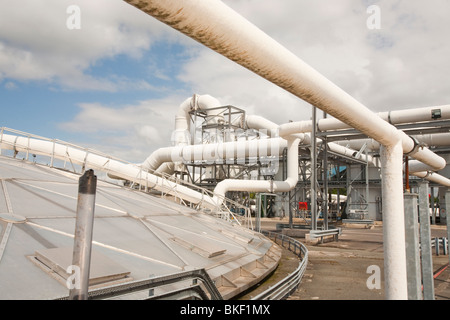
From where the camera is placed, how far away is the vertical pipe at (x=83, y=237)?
2.72 meters

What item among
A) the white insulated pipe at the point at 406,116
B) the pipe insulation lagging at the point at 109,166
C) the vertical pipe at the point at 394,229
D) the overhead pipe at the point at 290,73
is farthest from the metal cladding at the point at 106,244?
the white insulated pipe at the point at 406,116

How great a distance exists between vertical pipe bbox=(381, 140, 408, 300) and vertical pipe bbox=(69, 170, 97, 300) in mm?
4929

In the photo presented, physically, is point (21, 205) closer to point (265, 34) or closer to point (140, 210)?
point (140, 210)

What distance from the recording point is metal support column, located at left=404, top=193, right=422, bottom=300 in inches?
207

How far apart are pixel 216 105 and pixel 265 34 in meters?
41.3

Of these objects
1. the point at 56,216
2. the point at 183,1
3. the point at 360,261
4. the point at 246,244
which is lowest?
the point at 360,261

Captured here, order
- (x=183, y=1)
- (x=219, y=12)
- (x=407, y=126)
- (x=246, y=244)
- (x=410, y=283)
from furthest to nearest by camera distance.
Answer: (x=407, y=126) < (x=246, y=244) < (x=410, y=283) < (x=219, y=12) < (x=183, y=1)

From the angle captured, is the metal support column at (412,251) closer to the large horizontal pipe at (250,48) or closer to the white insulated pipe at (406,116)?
the large horizontal pipe at (250,48)

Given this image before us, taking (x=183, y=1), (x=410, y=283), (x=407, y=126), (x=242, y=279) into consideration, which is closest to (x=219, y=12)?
(x=183, y=1)

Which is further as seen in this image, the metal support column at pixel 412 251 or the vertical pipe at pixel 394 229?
the vertical pipe at pixel 394 229

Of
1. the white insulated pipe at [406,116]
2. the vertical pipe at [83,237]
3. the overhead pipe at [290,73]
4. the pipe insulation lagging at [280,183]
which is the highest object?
the white insulated pipe at [406,116]

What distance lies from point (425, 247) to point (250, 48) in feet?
19.7

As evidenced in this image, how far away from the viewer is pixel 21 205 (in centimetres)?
781

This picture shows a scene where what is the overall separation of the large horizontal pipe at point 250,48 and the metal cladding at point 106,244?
4.41m
